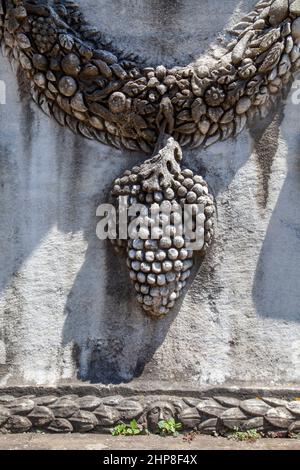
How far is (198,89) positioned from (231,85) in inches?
6.8

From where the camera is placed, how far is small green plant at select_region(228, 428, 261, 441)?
12.5 ft

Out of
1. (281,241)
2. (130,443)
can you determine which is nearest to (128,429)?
(130,443)

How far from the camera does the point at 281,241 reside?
13.1 feet

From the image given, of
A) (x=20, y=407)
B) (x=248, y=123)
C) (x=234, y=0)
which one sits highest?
(x=234, y=0)

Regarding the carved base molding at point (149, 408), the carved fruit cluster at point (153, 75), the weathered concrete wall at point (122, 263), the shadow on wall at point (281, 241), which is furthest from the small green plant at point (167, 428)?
the carved fruit cluster at point (153, 75)

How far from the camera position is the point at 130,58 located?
4.04 meters

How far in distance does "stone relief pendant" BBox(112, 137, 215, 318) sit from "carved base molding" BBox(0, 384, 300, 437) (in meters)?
0.45

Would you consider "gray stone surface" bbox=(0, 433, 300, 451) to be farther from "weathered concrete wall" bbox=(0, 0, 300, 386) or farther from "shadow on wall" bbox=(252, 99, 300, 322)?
"shadow on wall" bbox=(252, 99, 300, 322)

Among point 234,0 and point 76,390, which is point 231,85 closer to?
point 234,0

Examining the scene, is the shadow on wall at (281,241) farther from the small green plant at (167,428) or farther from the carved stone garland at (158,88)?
the small green plant at (167,428)

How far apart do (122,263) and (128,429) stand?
0.85 metres

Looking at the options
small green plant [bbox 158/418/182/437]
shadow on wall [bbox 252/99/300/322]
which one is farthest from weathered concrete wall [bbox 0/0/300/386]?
small green plant [bbox 158/418/182/437]

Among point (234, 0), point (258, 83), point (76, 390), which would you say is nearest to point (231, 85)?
point (258, 83)

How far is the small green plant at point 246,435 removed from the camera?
3805 mm
